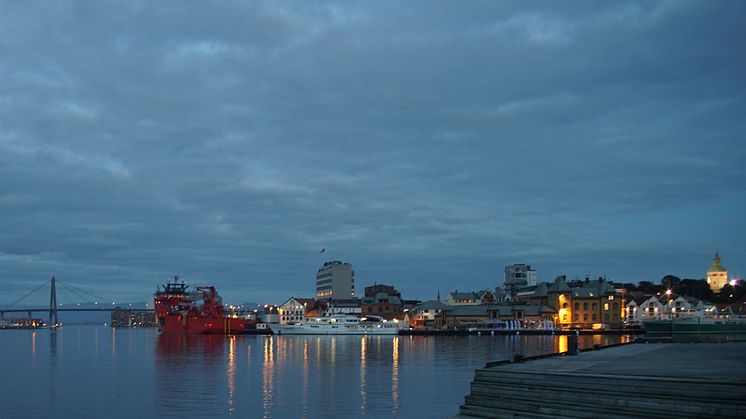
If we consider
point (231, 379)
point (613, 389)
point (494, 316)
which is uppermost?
point (613, 389)

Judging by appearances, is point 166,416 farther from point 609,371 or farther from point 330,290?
point 330,290

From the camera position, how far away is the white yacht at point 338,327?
144750 mm

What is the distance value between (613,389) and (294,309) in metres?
156

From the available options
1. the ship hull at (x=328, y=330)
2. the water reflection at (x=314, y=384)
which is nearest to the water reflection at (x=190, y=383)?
the water reflection at (x=314, y=384)

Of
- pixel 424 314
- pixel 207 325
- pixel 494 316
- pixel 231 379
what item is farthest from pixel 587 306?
pixel 231 379

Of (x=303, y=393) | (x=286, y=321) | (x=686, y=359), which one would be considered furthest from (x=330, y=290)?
(x=686, y=359)

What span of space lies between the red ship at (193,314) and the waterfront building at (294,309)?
7.93 meters

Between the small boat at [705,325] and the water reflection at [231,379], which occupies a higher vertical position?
the water reflection at [231,379]

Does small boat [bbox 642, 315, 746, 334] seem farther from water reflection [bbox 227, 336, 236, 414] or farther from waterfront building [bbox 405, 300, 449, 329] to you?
waterfront building [bbox 405, 300, 449, 329]

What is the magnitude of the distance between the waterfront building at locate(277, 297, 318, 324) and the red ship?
7934 mm

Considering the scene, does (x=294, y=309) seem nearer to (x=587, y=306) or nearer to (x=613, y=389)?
(x=587, y=306)

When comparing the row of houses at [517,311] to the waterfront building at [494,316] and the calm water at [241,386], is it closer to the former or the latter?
the waterfront building at [494,316]

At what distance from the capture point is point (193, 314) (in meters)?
160

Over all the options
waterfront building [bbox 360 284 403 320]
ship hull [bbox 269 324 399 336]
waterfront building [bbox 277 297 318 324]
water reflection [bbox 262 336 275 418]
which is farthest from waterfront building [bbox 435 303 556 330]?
water reflection [bbox 262 336 275 418]
